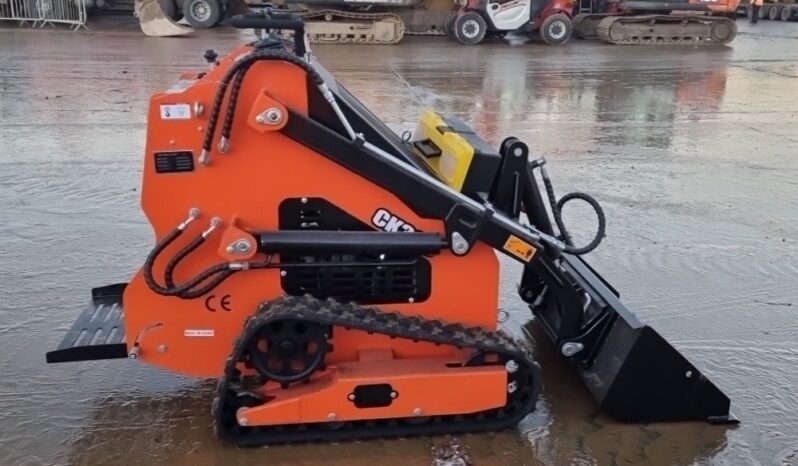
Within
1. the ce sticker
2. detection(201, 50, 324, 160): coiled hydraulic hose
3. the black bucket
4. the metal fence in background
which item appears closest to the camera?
detection(201, 50, 324, 160): coiled hydraulic hose

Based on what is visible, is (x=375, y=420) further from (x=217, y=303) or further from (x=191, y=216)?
(x=191, y=216)

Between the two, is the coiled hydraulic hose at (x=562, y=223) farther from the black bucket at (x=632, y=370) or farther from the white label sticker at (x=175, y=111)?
the white label sticker at (x=175, y=111)

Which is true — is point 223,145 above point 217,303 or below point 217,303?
above

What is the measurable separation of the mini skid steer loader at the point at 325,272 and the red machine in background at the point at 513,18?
16.2 metres

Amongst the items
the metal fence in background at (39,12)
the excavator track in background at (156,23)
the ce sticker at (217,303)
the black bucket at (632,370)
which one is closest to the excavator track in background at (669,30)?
the excavator track in background at (156,23)

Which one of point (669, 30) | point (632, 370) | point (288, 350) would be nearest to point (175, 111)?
point (288, 350)

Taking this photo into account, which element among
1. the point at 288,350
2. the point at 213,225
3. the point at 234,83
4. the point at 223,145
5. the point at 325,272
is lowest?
the point at 288,350

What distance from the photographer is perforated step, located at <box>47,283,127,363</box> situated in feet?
9.59

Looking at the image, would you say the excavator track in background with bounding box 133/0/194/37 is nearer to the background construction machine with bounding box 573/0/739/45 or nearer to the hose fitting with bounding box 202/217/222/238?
the background construction machine with bounding box 573/0/739/45

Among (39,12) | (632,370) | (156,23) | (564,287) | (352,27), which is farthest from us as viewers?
(39,12)

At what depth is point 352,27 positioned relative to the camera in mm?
17688

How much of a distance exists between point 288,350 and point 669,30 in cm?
1860

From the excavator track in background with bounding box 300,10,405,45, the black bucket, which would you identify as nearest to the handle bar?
the black bucket

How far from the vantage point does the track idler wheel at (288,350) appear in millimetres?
2768
